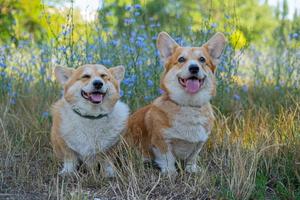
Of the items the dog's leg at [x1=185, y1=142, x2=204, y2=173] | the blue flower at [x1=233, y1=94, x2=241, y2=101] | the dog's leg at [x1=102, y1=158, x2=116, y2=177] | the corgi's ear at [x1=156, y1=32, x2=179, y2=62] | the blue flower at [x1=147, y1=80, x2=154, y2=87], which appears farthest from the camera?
the blue flower at [x1=233, y1=94, x2=241, y2=101]

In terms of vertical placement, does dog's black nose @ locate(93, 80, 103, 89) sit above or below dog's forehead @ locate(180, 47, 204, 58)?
below

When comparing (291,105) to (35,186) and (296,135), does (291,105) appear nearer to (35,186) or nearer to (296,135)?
(296,135)

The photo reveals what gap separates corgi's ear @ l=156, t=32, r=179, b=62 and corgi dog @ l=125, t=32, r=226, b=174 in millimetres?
29

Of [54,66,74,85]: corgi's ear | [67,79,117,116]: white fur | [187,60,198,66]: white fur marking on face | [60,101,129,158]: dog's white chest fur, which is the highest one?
[187,60,198,66]: white fur marking on face

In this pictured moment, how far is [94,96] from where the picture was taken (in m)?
4.09

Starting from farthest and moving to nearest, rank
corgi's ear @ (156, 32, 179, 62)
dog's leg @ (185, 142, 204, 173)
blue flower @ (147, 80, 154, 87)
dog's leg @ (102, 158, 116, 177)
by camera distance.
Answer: blue flower @ (147, 80, 154, 87) → corgi's ear @ (156, 32, 179, 62) → dog's leg @ (185, 142, 204, 173) → dog's leg @ (102, 158, 116, 177)

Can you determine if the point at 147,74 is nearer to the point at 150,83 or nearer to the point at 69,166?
the point at 150,83

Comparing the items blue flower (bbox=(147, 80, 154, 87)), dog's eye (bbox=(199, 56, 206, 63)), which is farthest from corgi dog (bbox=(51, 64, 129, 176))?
blue flower (bbox=(147, 80, 154, 87))

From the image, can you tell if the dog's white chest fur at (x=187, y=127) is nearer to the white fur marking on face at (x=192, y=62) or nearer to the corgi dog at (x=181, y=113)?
the corgi dog at (x=181, y=113)

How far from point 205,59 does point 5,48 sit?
282 cm

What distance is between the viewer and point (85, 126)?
4.18 m

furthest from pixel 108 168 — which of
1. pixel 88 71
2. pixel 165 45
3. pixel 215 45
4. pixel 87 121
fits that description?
pixel 215 45

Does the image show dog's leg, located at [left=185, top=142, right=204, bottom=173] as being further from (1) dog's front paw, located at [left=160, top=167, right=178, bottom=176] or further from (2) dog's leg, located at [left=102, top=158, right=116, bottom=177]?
(2) dog's leg, located at [left=102, top=158, right=116, bottom=177]

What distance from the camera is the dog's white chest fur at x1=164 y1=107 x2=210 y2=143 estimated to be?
4.11m
